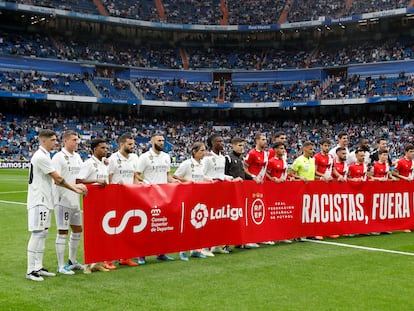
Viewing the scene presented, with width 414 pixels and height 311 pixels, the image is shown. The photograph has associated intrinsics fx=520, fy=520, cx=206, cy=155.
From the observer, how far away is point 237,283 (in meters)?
7.48

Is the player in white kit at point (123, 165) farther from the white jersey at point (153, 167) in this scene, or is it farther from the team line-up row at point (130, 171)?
the white jersey at point (153, 167)

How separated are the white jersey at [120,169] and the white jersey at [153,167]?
36 centimetres

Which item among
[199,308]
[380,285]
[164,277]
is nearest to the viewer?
[199,308]

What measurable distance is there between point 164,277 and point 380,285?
10.3ft

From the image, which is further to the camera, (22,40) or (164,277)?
Result: (22,40)

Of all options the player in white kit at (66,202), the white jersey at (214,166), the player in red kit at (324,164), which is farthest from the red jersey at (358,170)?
the player in white kit at (66,202)

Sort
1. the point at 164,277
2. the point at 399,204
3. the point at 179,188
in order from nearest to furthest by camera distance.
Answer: the point at 164,277
the point at 179,188
the point at 399,204

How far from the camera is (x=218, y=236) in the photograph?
9.84 m

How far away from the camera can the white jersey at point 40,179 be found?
7.66 m

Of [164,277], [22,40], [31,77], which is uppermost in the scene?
[22,40]

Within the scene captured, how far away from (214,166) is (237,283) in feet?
11.0

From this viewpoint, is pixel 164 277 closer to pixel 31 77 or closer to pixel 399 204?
pixel 399 204

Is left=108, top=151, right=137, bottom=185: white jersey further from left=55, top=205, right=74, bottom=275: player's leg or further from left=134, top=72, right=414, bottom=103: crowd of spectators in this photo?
left=134, top=72, right=414, bottom=103: crowd of spectators

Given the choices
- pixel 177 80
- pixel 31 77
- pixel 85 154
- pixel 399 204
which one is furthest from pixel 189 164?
pixel 177 80
